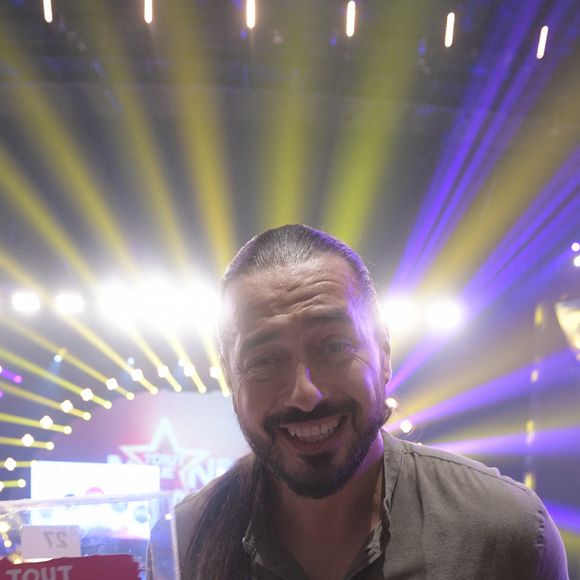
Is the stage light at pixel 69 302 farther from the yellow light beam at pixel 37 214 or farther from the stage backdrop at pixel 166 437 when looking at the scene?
the stage backdrop at pixel 166 437

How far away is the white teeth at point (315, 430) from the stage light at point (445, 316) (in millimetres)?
4718

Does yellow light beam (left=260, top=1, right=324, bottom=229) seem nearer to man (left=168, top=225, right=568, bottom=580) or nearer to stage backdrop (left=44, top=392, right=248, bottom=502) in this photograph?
stage backdrop (left=44, top=392, right=248, bottom=502)

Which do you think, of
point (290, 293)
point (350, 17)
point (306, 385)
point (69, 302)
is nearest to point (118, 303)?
point (69, 302)

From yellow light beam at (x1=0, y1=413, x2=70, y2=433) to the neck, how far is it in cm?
549

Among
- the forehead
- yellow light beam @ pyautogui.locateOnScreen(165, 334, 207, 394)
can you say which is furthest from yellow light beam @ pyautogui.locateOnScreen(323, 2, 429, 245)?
the forehead

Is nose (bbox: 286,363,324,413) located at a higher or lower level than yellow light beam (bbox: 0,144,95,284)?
lower

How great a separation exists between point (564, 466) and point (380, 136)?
11.1ft

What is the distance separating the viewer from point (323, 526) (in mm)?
1191

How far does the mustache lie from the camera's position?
1071 millimetres

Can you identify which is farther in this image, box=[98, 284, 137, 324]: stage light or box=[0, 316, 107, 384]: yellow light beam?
box=[0, 316, 107, 384]: yellow light beam

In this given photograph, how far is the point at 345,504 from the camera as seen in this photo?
3.92ft

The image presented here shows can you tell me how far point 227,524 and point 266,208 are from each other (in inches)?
175

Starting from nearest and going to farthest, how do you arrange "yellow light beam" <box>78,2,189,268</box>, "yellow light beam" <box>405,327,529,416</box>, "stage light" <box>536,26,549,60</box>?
"stage light" <box>536,26,549,60</box>, "yellow light beam" <box>78,2,189,268</box>, "yellow light beam" <box>405,327,529,416</box>

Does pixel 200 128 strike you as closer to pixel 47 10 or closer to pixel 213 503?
pixel 47 10
